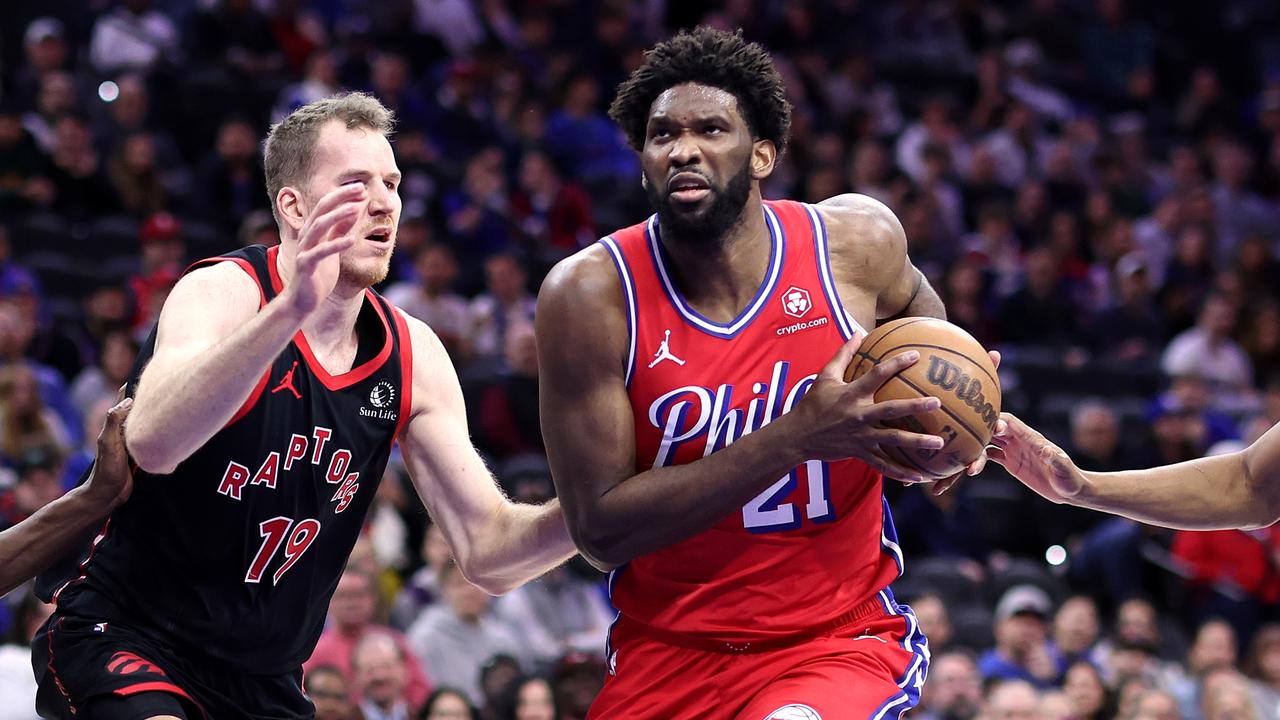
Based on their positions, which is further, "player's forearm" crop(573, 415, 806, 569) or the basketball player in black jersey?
the basketball player in black jersey

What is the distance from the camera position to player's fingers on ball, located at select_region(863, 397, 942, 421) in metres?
3.89

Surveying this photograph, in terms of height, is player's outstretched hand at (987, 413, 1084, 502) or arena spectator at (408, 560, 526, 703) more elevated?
player's outstretched hand at (987, 413, 1084, 502)

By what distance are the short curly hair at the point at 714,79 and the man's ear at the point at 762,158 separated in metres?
0.02

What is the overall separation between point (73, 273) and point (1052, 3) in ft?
41.2

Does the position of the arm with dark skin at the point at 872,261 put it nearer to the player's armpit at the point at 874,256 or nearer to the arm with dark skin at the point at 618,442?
the player's armpit at the point at 874,256

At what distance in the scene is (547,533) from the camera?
188 inches

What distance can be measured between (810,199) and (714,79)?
10.6 m

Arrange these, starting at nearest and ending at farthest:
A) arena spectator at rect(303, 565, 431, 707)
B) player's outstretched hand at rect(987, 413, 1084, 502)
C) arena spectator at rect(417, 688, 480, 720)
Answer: player's outstretched hand at rect(987, 413, 1084, 502), arena spectator at rect(417, 688, 480, 720), arena spectator at rect(303, 565, 431, 707)

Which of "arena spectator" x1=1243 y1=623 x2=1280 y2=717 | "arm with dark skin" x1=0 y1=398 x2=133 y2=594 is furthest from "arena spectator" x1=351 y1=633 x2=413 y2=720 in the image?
"arena spectator" x1=1243 y1=623 x2=1280 y2=717

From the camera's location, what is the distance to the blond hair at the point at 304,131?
458 centimetres

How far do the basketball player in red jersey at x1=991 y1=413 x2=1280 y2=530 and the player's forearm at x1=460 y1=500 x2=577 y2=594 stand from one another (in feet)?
4.31

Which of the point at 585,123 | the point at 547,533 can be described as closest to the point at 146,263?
the point at 585,123

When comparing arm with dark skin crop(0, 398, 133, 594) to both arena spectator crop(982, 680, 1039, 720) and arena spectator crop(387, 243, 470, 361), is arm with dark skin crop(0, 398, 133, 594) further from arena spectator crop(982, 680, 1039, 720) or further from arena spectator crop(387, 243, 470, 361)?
arena spectator crop(387, 243, 470, 361)

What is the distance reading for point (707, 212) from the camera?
4363 millimetres
